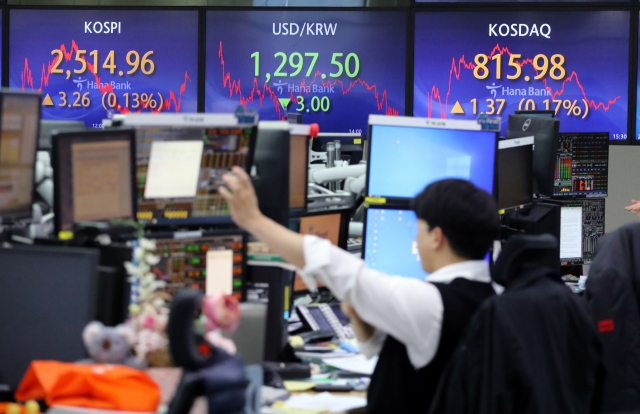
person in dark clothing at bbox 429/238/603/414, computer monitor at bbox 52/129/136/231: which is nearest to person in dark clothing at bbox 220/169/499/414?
person in dark clothing at bbox 429/238/603/414

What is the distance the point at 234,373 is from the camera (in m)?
1.52

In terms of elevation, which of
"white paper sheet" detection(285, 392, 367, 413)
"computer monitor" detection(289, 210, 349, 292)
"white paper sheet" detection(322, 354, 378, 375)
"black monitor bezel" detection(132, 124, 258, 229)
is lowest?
"white paper sheet" detection(285, 392, 367, 413)

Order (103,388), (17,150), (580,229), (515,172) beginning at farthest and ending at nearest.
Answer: (580,229) < (515,172) < (17,150) < (103,388)

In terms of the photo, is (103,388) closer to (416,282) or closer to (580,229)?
(416,282)

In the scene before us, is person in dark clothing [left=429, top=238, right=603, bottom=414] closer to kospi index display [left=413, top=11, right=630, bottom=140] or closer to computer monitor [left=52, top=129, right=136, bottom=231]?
computer monitor [left=52, top=129, right=136, bottom=231]

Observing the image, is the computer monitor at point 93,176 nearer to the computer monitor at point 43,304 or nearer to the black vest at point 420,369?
the computer monitor at point 43,304

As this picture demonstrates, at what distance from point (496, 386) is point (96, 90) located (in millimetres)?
5182

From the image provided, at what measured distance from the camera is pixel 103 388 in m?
1.70

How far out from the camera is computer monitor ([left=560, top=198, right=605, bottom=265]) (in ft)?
15.1

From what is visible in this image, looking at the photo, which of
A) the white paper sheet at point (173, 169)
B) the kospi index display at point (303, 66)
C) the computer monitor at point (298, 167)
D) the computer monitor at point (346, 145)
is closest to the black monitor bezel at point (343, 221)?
the computer monitor at point (298, 167)

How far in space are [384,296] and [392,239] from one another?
1.02 m

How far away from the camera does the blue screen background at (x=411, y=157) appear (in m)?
3.03

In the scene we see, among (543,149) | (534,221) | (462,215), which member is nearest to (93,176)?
(462,215)

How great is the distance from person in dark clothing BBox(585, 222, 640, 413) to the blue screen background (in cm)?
47
